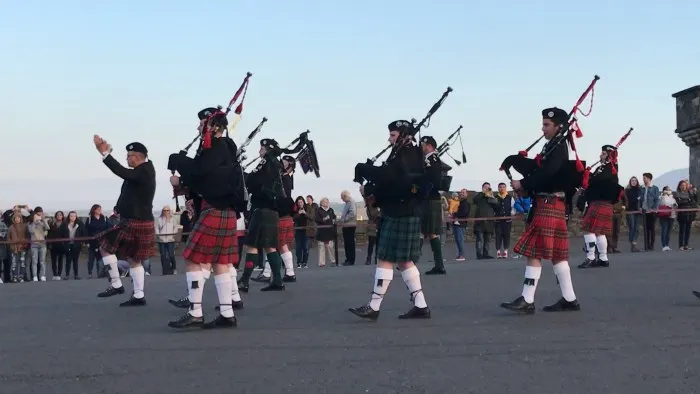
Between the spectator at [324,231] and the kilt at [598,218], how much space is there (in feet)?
18.9

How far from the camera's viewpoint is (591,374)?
15.0ft

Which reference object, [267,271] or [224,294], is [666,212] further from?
[224,294]

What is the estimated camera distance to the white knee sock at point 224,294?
21.6 ft

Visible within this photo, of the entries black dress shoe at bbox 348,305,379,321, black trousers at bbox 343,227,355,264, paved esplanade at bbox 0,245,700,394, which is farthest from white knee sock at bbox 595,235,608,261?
black dress shoe at bbox 348,305,379,321

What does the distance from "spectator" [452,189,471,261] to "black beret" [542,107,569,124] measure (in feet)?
29.3

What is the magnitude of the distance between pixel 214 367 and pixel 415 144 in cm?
286

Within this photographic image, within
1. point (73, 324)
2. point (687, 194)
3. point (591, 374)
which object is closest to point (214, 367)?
point (591, 374)

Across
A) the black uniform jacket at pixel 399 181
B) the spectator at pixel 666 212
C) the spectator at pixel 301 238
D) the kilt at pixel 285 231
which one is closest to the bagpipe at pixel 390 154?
the black uniform jacket at pixel 399 181

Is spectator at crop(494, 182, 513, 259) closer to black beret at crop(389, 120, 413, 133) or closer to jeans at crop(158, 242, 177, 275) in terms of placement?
jeans at crop(158, 242, 177, 275)

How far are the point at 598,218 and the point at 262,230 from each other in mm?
5018

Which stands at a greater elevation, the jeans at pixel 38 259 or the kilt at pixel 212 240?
the kilt at pixel 212 240

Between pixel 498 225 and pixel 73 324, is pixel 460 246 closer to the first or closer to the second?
pixel 498 225

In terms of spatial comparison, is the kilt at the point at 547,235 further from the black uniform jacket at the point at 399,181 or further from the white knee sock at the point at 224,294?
the white knee sock at the point at 224,294

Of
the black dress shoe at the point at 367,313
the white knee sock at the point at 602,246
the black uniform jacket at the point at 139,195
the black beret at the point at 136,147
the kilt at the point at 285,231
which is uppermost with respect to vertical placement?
the black beret at the point at 136,147
